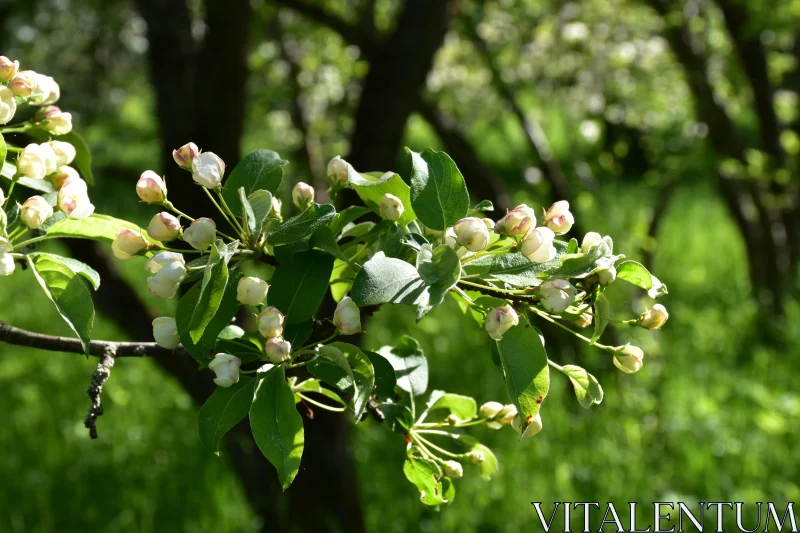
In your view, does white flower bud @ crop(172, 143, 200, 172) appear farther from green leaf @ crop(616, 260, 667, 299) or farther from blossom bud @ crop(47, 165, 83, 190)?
green leaf @ crop(616, 260, 667, 299)

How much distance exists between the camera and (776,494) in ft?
8.21

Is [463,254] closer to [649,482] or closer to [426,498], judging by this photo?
[426,498]

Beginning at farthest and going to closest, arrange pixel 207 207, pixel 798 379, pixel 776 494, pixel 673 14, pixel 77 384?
pixel 77 384 → pixel 798 379 → pixel 673 14 → pixel 776 494 → pixel 207 207

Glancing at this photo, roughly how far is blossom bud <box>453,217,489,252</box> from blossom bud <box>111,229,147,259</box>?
25 cm

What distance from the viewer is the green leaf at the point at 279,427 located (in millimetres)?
648

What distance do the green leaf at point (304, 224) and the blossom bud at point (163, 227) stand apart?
0.25ft

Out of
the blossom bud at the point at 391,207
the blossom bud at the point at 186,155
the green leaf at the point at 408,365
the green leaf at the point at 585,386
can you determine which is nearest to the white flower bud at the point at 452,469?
the green leaf at the point at 408,365

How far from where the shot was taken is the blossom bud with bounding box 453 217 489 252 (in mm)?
643

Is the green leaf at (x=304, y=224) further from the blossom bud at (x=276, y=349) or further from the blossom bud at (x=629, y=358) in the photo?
the blossom bud at (x=629, y=358)

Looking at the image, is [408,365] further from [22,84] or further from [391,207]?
[22,84]

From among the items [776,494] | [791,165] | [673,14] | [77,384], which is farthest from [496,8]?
[77,384]

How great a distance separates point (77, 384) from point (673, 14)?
9.79ft

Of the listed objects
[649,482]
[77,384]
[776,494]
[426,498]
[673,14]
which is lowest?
[77,384]

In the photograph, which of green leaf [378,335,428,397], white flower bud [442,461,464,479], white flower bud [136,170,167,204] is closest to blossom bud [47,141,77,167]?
white flower bud [136,170,167,204]
